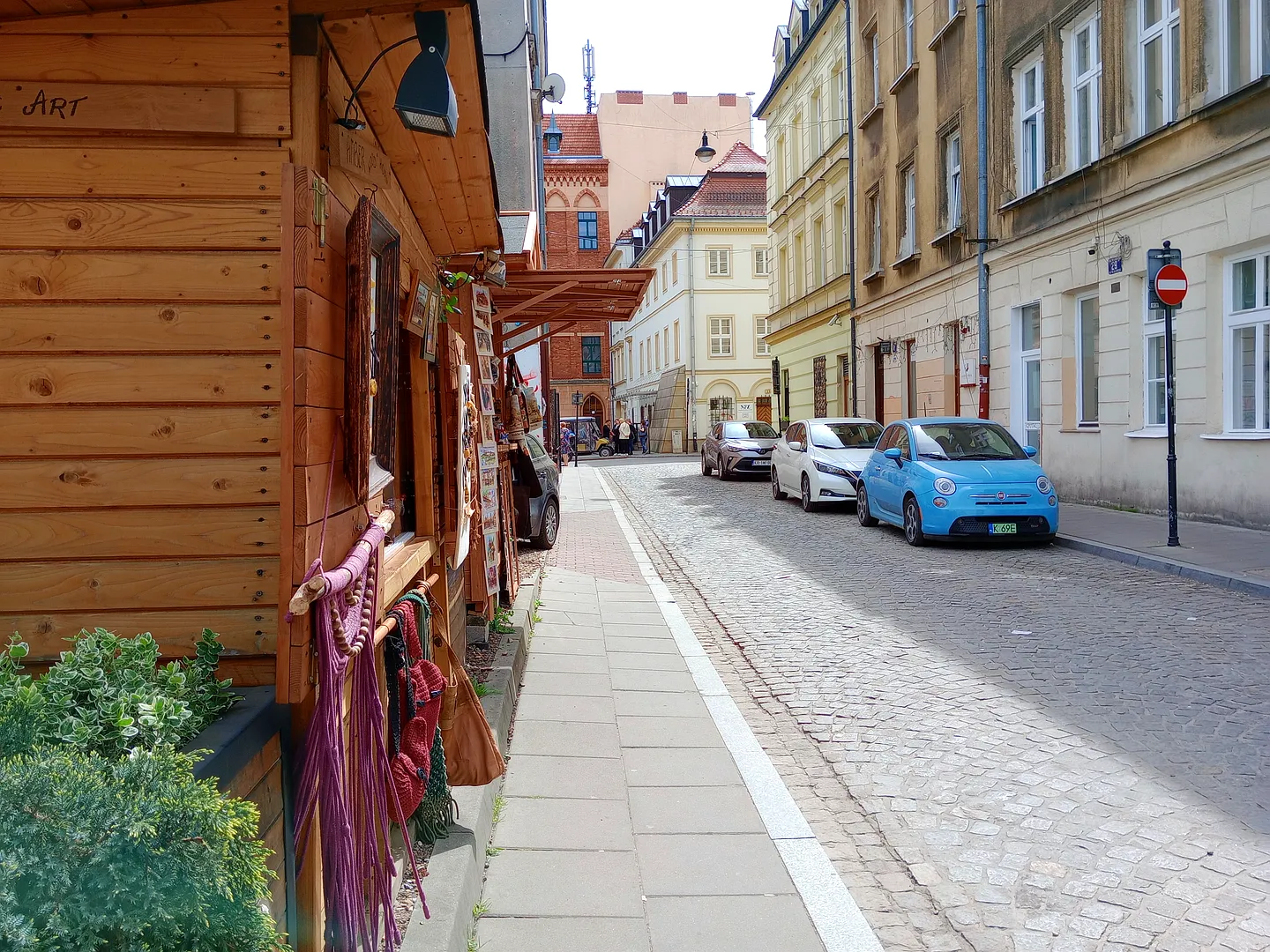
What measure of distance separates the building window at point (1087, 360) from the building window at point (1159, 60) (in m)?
2.79

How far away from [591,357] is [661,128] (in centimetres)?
1530

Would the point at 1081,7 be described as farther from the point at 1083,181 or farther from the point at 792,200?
the point at 792,200

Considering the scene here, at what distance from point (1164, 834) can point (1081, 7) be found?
1492 centimetres

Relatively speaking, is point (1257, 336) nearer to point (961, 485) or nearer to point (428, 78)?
point (961, 485)

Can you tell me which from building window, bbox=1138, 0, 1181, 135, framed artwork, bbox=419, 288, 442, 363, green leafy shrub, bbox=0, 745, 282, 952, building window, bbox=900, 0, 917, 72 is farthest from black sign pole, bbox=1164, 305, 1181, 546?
building window, bbox=900, 0, 917, 72

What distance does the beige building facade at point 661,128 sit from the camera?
213 feet

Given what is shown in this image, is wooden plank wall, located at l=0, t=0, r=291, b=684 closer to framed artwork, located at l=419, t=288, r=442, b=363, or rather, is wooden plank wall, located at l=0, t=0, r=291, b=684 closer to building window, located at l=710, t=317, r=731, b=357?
framed artwork, located at l=419, t=288, r=442, b=363

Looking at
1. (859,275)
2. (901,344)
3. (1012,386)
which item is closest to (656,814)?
(1012,386)

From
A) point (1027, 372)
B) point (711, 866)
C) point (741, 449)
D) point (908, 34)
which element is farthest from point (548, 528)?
point (908, 34)

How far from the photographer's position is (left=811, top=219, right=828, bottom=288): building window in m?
30.6

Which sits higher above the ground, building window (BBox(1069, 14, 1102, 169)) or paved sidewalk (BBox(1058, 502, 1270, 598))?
building window (BBox(1069, 14, 1102, 169))

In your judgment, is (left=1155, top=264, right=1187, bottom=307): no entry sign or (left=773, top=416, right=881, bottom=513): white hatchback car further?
(left=773, top=416, right=881, bottom=513): white hatchback car

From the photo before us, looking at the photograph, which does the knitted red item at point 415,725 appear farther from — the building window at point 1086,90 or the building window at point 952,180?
the building window at point 952,180

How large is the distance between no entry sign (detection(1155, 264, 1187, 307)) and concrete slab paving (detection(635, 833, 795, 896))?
9.04 m
